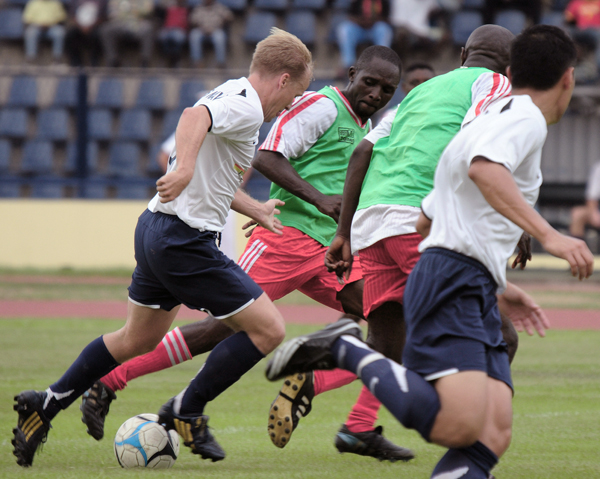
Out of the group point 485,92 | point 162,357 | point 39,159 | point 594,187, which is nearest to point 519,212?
point 485,92

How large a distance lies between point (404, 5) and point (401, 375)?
52.1 ft

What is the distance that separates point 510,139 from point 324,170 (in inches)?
95.7

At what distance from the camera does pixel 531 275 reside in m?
16.5

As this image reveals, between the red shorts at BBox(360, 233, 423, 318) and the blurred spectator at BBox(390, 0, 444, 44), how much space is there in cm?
1430

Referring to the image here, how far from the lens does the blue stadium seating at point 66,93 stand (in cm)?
1730

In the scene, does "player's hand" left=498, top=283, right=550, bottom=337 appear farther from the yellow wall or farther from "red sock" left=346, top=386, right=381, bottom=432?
the yellow wall

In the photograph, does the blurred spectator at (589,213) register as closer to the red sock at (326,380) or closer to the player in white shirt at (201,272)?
the red sock at (326,380)

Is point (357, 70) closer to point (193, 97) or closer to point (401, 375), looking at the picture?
point (401, 375)

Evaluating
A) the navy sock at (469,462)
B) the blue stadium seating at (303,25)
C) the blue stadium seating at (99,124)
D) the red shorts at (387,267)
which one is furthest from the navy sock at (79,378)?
the blue stadium seating at (303,25)

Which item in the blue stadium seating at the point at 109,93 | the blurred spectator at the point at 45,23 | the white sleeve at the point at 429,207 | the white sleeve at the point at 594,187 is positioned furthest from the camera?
the blurred spectator at the point at 45,23

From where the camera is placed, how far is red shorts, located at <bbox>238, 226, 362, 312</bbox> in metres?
5.38

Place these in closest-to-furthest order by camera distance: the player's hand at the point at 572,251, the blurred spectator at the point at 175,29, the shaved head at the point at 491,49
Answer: the player's hand at the point at 572,251, the shaved head at the point at 491,49, the blurred spectator at the point at 175,29

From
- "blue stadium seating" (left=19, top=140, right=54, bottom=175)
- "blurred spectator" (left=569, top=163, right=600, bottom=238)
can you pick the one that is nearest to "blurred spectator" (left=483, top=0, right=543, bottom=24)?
"blurred spectator" (left=569, top=163, right=600, bottom=238)

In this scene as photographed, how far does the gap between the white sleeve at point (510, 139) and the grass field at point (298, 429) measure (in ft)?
5.83
